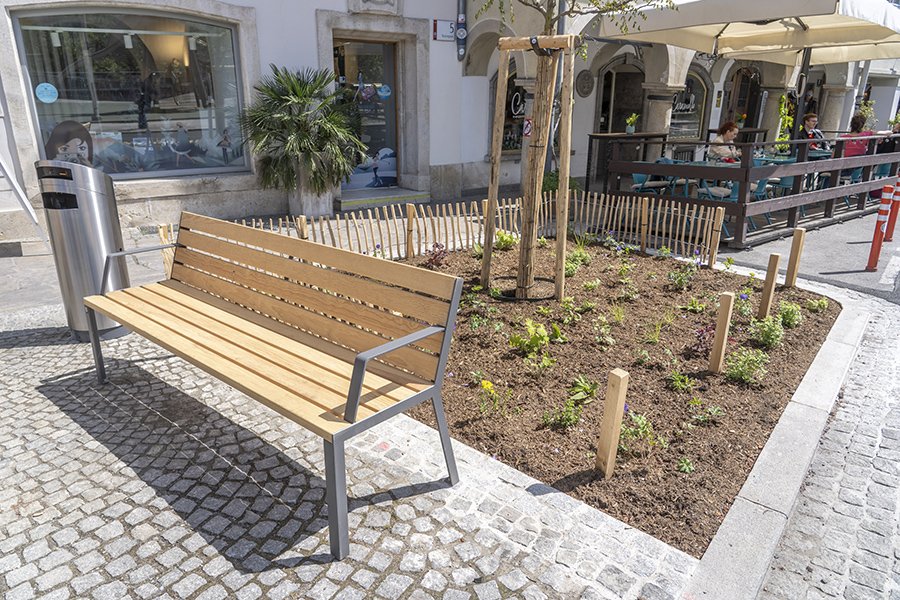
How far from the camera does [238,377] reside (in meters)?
3.07

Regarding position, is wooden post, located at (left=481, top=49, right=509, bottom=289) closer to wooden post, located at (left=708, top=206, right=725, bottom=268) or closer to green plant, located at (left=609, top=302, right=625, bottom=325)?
green plant, located at (left=609, top=302, right=625, bottom=325)

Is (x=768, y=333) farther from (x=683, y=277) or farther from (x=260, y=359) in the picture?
(x=260, y=359)

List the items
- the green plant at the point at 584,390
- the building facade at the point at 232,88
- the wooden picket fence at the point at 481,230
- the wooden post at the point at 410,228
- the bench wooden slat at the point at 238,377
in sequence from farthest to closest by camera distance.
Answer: the building facade at the point at 232,88
the wooden post at the point at 410,228
the wooden picket fence at the point at 481,230
the green plant at the point at 584,390
the bench wooden slat at the point at 238,377

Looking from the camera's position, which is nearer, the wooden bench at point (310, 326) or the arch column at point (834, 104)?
the wooden bench at point (310, 326)

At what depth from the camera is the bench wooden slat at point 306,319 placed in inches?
121

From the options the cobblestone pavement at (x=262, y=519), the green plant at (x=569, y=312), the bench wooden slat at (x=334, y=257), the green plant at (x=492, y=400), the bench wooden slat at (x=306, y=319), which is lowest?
the cobblestone pavement at (x=262, y=519)

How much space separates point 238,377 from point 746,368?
3381 millimetres

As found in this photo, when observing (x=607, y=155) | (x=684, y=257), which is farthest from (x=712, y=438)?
(x=607, y=155)

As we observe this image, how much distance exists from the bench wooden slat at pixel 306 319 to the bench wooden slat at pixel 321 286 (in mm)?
43

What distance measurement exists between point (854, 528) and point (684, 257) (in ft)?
15.7

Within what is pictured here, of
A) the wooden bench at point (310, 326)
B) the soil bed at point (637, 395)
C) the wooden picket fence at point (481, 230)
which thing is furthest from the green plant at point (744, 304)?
the wooden bench at point (310, 326)

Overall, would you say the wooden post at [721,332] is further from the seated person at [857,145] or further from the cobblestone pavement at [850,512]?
the seated person at [857,145]

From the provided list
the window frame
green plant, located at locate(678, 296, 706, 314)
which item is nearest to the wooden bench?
green plant, located at locate(678, 296, 706, 314)

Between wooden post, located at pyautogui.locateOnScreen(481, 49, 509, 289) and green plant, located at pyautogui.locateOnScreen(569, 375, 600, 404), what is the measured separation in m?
1.97
